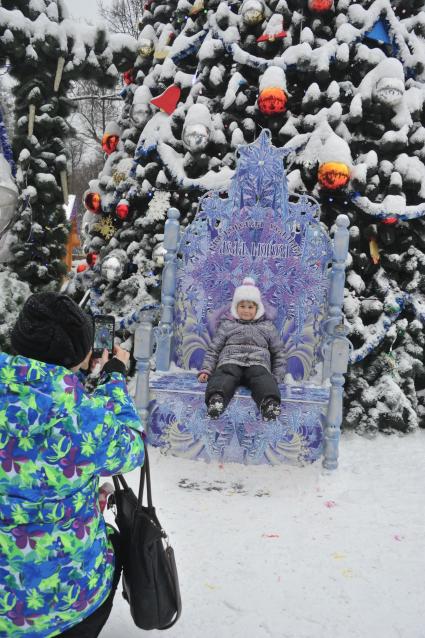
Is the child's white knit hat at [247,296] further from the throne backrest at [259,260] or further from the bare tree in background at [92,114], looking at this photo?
the bare tree in background at [92,114]

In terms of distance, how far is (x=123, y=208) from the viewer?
19.5 feet

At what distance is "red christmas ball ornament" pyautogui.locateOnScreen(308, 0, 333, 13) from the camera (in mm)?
5207

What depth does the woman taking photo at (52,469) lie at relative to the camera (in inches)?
55.4

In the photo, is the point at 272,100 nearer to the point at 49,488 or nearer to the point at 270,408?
the point at 270,408

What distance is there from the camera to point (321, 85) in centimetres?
545

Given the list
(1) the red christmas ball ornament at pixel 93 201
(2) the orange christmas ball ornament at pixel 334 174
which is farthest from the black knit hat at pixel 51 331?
(1) the red christmas ball ornament at pixel 93 201

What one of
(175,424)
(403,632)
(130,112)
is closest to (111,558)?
(403,632)

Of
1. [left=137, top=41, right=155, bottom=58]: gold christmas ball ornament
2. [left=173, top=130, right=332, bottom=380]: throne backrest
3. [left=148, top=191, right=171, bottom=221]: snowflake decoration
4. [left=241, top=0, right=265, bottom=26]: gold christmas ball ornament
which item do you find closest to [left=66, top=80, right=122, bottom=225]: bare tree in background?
[left=137, top=41, right=155, bottom=58]: gold christmas ball ornament

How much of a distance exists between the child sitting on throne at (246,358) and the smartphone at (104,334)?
148 centimetres

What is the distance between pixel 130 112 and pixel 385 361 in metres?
4.12

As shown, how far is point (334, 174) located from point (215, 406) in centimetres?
254

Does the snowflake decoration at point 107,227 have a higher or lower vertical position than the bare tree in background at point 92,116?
lower

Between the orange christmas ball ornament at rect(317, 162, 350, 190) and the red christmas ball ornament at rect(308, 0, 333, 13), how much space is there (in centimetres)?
165

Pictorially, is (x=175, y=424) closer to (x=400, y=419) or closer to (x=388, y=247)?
(x=400, y=419)
